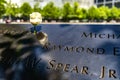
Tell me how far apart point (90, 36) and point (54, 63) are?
0.37 meters

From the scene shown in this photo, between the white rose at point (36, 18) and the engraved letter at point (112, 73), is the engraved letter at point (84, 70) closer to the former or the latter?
the engraved letter at point (112, 73)

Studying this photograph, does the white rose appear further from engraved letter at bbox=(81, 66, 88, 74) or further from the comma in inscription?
engraved letter at bbox=(81, 66, 88, 74)

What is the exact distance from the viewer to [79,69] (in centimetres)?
264

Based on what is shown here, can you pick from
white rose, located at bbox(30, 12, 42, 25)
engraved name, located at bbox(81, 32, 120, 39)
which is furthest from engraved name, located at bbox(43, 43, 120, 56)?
white rose, located at bbox(30, 12, 42, 25)

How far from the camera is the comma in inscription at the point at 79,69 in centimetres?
249

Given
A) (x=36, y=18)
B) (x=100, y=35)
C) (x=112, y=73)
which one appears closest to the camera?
(x=112, y=73)

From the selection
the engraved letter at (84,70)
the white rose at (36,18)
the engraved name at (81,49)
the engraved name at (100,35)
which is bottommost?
the engraved letter at (84,70)

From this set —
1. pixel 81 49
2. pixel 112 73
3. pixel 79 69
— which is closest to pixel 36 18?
pixel 81 49

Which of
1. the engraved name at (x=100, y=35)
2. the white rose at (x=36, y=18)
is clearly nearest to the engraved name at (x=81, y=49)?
the engraved name at (x=100, y=35)

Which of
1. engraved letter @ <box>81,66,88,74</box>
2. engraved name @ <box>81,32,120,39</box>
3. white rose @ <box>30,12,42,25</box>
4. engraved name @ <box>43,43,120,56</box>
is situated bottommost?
engraved letter @ <box>81,66,88,74</box>

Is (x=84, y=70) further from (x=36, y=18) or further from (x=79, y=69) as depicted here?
(x=36, y=18)

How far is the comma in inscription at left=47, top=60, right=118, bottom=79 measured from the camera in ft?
8.18

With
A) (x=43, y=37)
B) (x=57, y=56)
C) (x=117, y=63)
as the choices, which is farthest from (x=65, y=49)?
(x=117, y=63)

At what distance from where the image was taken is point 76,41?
2.83m
